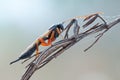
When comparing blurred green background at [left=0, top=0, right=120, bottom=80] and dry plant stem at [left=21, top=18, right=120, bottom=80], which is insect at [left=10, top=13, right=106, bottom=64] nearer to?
dry plant stem at [left=21, top=18, right=120, bottom=80]

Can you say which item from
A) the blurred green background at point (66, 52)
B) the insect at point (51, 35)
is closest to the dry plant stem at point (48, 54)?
the insect at point (51, 35)

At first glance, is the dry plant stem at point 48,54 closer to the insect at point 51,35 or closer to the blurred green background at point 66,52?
the insect at point 51,35

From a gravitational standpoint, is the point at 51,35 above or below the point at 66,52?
above

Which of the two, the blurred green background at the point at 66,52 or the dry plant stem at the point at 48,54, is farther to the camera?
the blurred green background at the point at 66,52

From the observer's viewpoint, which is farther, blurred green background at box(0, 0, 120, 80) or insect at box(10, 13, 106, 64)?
blurred green background at box(0, 0, 120, 80)

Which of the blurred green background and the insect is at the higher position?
the insect

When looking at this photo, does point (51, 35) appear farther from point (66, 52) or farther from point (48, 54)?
point (66, 52)

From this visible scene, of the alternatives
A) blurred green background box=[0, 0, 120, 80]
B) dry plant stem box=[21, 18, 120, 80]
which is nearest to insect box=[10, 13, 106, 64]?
dry plant stem box=[21, 18, 120, 80]

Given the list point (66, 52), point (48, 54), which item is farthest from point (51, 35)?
point (66, 52)

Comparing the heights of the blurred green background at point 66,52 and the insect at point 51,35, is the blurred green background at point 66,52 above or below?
below
